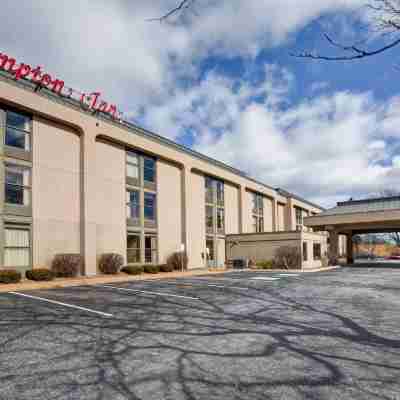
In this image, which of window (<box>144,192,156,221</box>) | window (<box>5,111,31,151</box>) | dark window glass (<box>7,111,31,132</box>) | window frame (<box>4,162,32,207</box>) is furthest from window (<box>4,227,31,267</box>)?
window (<box>144,192,156,221</box>)

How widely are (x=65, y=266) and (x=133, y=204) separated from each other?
850cm

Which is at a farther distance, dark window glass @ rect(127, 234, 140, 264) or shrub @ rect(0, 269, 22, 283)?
dark window glass @ rect(127, 234, 140, 264)

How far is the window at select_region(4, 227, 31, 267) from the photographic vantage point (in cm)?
2014

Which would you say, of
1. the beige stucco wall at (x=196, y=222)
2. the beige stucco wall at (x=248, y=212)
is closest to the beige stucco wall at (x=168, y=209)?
the beige stucco wall at (x=196, y=222)

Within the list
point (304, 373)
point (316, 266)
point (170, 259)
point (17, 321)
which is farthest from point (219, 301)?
point (316, 266)

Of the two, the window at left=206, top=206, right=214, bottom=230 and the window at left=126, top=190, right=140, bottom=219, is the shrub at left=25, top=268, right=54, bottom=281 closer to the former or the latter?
the window at left=126, top=190, right=140, bottom=219

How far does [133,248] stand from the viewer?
2897 centimetres

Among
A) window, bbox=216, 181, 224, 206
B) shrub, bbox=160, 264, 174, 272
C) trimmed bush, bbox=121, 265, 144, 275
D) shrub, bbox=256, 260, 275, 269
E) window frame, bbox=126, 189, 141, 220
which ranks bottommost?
shrub, bbox=256, 260, 275, 269

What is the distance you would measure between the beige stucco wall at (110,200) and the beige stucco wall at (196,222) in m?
8.82

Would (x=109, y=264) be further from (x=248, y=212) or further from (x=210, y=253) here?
(x=248, y=212)

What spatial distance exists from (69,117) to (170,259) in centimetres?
1434

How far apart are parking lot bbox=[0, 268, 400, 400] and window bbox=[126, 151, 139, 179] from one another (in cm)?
1843

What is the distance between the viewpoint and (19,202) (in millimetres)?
21031

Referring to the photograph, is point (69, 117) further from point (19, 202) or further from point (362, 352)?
point (362, 352)
